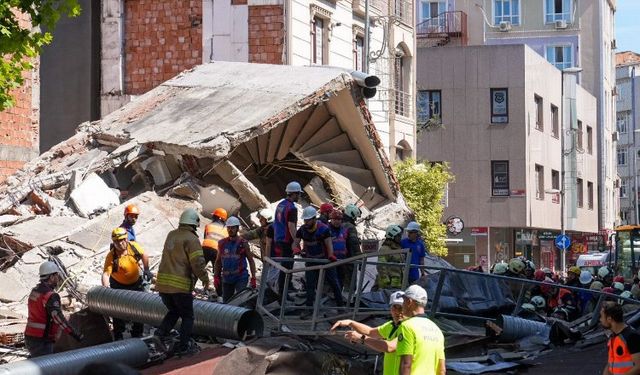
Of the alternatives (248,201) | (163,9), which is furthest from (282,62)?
(248,201)

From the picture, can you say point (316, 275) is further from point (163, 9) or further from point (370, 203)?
point (163, 9)

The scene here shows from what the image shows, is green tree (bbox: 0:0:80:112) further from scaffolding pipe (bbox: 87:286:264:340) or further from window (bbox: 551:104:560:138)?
window (bbox: 551:104:560:138)

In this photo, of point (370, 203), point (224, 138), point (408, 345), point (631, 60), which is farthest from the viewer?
point (631, 60)

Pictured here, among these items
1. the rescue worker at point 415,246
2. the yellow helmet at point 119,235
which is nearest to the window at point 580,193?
the rescue worker at point 415,246

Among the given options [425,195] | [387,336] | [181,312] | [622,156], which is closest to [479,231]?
[425,195]

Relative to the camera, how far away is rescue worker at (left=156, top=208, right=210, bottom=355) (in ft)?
38.8

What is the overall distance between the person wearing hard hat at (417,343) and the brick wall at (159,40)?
830 inches

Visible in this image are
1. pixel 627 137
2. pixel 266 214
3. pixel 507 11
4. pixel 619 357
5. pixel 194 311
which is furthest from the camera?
pixel 627 137

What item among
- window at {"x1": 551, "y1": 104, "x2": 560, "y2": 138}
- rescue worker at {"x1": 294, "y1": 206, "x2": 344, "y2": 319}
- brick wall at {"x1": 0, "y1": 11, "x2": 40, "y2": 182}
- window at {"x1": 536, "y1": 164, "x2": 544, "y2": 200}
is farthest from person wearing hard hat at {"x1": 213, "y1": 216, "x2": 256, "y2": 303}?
window at {"x1": 551, "y1": 104, "x2": 560, "y2": 138}

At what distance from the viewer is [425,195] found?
35000 mm

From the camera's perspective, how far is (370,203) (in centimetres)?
2048

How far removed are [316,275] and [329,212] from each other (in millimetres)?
1697

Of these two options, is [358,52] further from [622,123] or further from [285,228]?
[622,123]

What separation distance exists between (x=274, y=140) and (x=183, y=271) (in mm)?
7689
